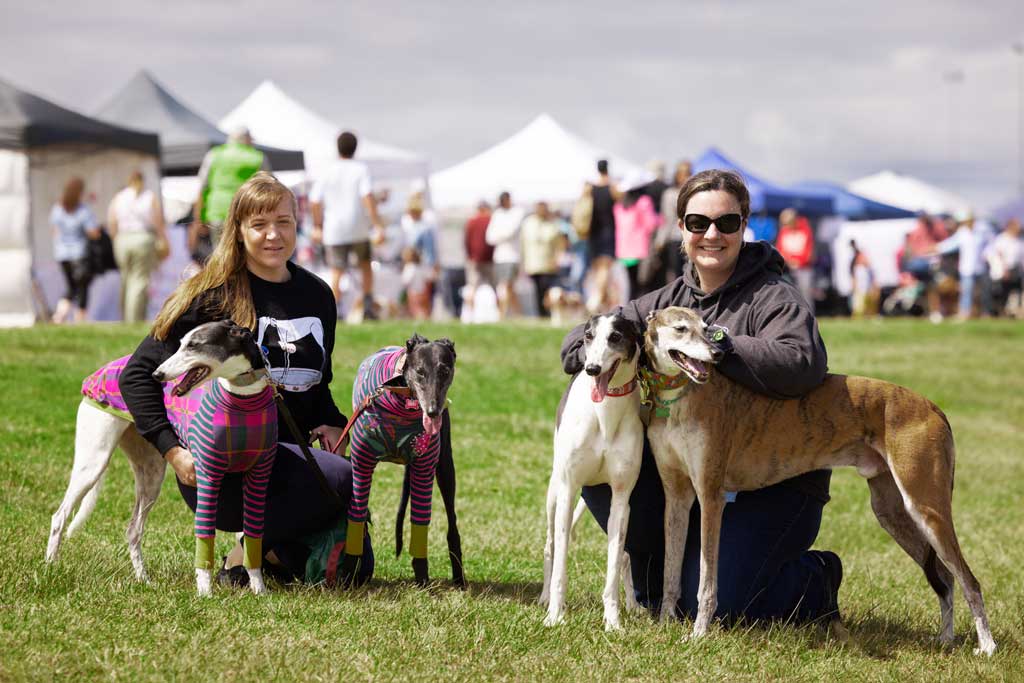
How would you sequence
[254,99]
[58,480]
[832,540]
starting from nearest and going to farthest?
[58,480] < [832,540] < [254,99]

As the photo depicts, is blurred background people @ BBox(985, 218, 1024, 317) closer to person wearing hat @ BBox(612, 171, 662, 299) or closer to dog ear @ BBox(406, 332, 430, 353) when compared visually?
person wearing hat @ BBox(612, 171, 662, 299)

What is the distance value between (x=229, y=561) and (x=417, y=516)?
921mm

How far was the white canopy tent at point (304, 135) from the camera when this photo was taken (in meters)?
18.2

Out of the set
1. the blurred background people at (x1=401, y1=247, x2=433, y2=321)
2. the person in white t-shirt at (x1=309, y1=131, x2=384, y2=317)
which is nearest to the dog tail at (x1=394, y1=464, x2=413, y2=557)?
the person in white t-shirt at (x1=309, y1=131, x2=384, y2=317)

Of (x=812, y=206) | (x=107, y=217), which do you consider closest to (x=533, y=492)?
(x=107, y=217)

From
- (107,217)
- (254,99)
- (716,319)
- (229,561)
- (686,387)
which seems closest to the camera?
(686,387)

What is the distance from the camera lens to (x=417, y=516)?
4.76 metres

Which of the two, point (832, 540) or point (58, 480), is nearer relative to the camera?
point (58, 480)

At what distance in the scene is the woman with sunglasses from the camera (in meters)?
4.55

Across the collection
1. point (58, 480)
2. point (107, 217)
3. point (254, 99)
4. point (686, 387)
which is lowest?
point (58, 480)

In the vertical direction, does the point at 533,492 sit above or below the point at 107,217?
below

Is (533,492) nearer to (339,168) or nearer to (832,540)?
(832,540)

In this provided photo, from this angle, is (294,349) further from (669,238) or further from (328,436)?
(669,238)

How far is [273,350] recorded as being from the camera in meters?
4.73
